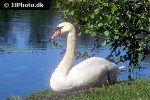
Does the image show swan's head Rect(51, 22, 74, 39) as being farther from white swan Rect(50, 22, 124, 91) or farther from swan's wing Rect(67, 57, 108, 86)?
swan's wing Rect(67, 57, 108, 86)

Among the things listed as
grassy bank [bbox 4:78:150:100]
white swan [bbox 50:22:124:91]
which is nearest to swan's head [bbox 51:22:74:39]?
white swan [bbox 50:22:124:91]

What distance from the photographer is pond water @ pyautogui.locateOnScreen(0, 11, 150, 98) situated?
22.5 metres

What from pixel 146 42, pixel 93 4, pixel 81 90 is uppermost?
pixel 93 4

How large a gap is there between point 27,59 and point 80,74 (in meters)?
22.8

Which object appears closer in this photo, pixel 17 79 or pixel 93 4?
pixel 93 4

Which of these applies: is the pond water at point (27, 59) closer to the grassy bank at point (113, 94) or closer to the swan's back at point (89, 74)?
the swan's back at point (89, 74)

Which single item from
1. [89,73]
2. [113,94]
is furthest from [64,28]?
[113,94]

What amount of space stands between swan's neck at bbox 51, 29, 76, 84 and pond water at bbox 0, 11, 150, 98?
8.23 feet

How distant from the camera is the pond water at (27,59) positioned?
2252 centimetres

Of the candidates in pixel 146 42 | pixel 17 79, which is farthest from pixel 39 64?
pixel 146 42

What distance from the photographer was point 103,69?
9977 mm

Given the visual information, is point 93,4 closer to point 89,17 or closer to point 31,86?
point 89,17

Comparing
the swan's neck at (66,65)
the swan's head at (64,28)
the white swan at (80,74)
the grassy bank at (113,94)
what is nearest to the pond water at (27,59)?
the white swan at (80,74)

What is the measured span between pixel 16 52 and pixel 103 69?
25.9 metres
